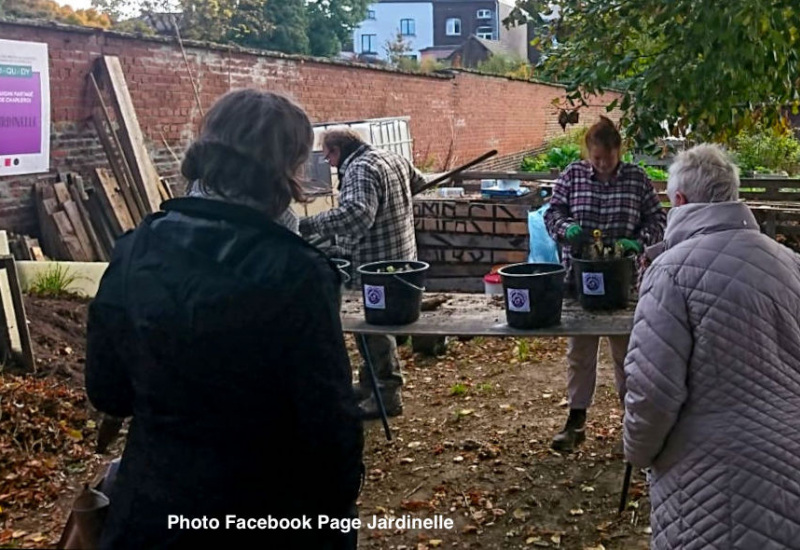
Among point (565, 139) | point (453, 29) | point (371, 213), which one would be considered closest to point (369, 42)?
point (453, 29)

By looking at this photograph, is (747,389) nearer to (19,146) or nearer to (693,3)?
(693,3)

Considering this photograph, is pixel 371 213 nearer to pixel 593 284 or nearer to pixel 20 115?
pixel 593 284

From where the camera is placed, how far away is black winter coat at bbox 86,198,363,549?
5.43ft

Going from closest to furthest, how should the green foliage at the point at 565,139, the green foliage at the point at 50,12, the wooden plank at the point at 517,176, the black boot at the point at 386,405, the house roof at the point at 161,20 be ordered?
1. the black boot at the point at 386,405
2. the wooden plank at the point at 517,176
3. the green foliage at the point at 50,12
4. the house roof at the point at 161,20
5. the green foliage at the point at 565,139

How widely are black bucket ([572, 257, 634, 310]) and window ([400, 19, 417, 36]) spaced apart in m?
58.5

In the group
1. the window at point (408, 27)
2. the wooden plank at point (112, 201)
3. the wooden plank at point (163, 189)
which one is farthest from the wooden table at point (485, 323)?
the window at point (408, 27)

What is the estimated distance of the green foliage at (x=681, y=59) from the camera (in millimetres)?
3275

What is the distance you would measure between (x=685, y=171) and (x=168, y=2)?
20351 millimetres

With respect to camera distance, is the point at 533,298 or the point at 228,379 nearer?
the point at 228,379

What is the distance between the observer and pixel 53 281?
6844 millimetres

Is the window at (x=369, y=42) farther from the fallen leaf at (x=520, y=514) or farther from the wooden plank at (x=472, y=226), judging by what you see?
the fallen leaf at (x=520, y=514)

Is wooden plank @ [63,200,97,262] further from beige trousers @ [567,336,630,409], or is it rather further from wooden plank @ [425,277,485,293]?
beige trousers @ [567,336,630,409]

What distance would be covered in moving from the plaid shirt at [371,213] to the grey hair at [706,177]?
100 inches

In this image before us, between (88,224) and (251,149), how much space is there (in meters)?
6.58
